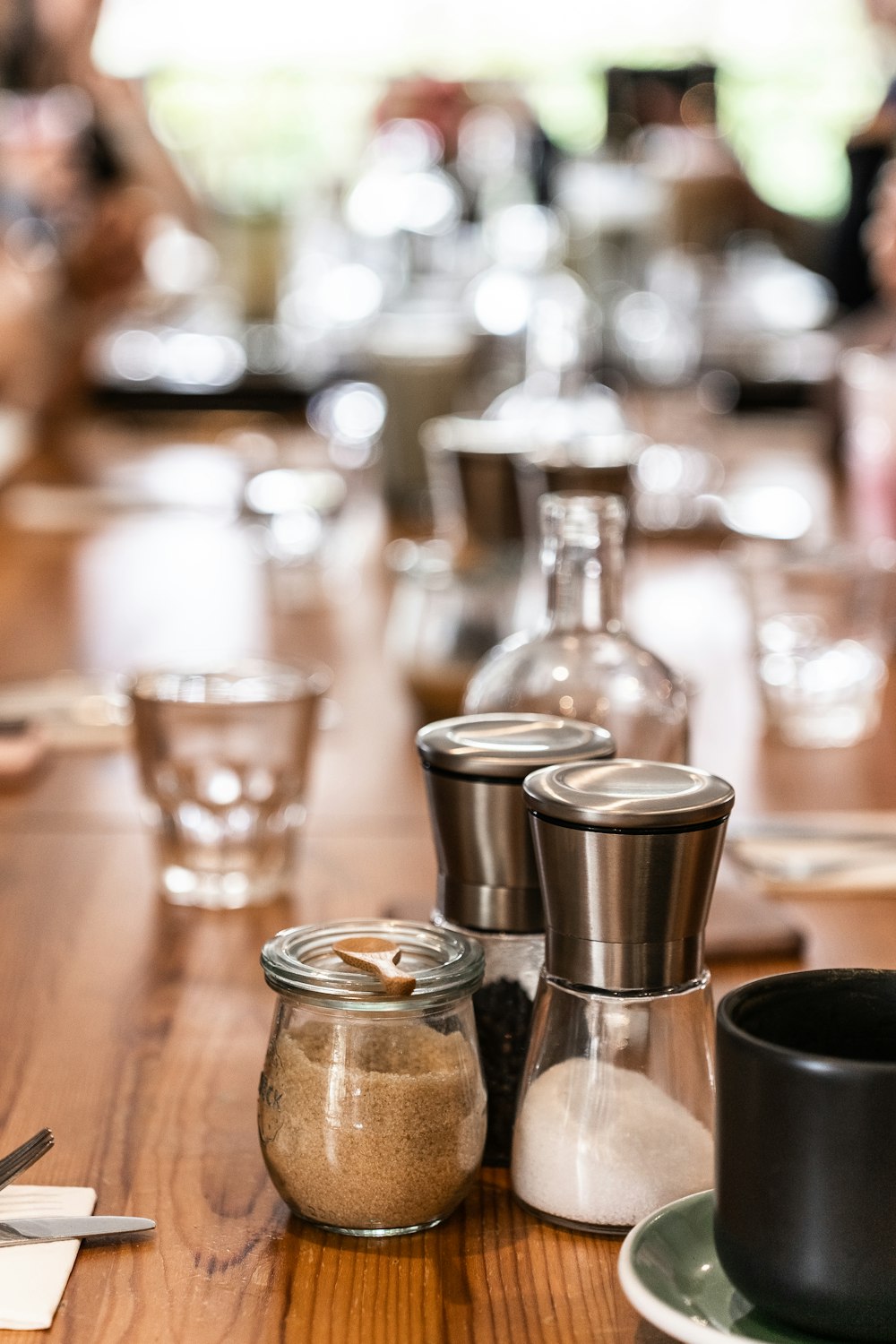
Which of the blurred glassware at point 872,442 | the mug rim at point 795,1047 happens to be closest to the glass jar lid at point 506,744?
the mug rim at point 795,1047

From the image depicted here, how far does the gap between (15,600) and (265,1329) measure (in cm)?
136

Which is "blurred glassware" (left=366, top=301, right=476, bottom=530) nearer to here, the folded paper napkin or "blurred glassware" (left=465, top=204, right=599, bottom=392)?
"blurred glassware" (left=465, top=204, right=599, bottom=392)

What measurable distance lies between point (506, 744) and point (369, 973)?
99mm

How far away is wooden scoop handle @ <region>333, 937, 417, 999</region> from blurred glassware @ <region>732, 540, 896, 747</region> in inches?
29.8

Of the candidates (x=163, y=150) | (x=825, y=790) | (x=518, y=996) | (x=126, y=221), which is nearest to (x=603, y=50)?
(x=163, y=150)

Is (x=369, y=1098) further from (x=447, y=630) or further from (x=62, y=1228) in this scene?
(x=447, y=630)

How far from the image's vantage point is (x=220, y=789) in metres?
0.97

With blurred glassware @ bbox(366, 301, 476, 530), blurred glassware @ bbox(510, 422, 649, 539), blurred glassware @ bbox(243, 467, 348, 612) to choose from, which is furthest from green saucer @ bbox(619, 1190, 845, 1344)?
blurred glassware @ bbox(366, 301, 476, 530)

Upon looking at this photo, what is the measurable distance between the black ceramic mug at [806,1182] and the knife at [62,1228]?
0.19m

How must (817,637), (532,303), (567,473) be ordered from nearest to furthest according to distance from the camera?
(567,473) < (817,637) < (532,303)

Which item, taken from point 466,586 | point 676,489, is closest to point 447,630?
point 466,586

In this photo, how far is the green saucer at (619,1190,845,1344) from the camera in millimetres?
488

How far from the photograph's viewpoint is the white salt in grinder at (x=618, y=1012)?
0.55 meters

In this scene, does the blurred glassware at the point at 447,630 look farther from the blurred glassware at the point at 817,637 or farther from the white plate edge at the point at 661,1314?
the white plate edge at the point at 661,1314
